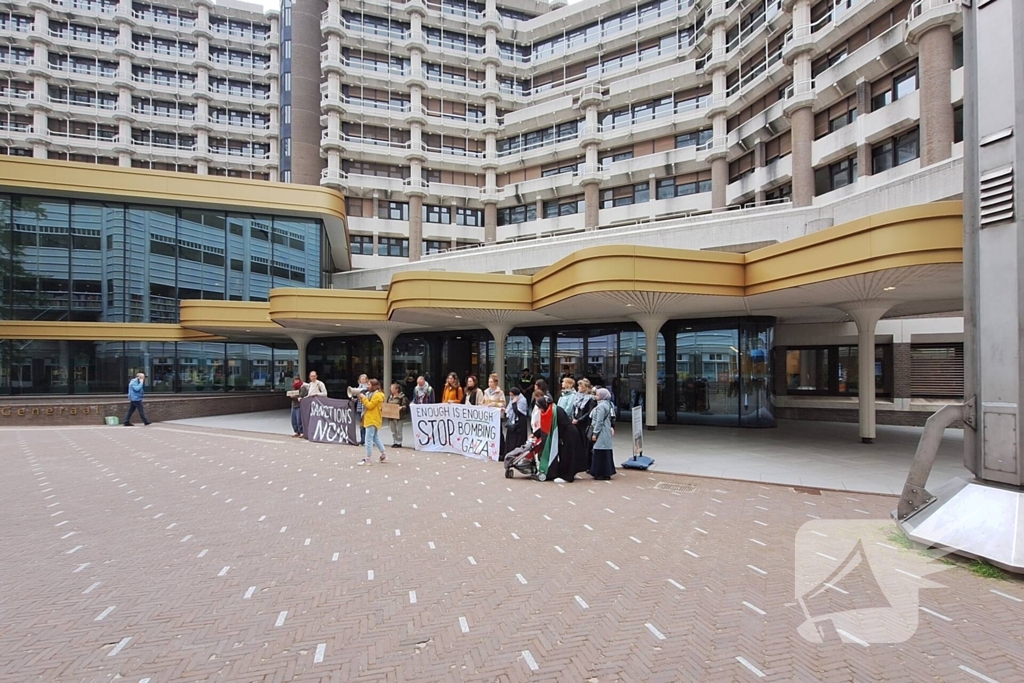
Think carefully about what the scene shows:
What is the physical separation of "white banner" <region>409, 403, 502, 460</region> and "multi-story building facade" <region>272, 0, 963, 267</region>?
22.8 m

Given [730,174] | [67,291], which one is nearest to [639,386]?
[730,174]

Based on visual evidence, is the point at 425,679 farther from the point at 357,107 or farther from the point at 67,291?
the point at 357,107

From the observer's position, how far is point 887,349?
19609 millimetres

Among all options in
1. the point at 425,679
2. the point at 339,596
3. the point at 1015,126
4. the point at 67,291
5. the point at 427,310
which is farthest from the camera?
the point at 67,291

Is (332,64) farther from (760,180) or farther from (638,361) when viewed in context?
(638,361)

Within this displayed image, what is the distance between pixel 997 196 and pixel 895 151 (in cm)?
2203

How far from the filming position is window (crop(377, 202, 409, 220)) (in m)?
44.8

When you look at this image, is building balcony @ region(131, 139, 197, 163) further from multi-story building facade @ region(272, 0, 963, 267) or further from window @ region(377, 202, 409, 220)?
window @ region(377, 202, 409, 220)

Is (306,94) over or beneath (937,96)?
over

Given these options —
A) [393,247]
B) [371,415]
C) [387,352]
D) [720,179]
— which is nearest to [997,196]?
[371,415]

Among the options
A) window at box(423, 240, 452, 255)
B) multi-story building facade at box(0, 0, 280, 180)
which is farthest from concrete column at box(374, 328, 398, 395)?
multi-story building facade at box(0, 0, 280, 180)

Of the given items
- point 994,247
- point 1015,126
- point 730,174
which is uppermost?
point 730,174

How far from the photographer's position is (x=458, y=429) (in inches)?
516

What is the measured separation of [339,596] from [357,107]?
153 feet
